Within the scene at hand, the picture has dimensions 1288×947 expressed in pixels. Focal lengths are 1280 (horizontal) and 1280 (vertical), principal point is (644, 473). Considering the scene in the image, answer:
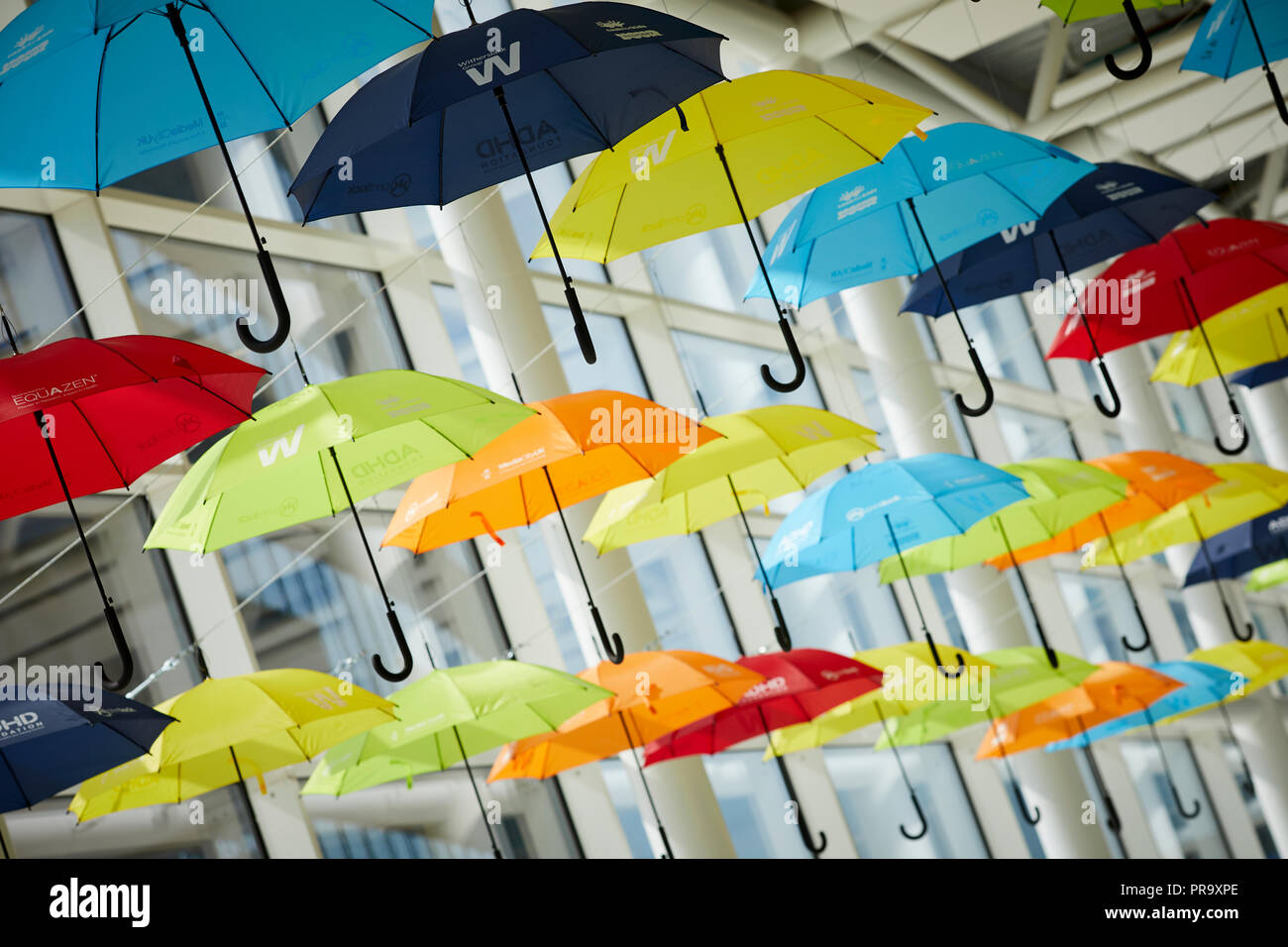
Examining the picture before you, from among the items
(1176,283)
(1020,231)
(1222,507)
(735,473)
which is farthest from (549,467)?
(1222,507)

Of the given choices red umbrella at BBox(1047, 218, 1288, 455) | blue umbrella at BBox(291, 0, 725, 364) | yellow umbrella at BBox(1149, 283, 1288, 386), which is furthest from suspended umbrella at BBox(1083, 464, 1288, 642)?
blue umbrella at BBox(291, 0, 725, 364)

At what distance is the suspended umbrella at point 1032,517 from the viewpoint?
6390 mm

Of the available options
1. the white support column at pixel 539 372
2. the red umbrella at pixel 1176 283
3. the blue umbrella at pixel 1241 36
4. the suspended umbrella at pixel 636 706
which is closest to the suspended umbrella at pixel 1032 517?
the red umbrella at pixel 1176 283

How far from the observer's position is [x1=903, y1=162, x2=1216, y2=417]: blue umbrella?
5.35 metres

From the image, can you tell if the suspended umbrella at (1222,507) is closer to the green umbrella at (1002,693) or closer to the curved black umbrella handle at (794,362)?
the green umbrella at (1002,693)

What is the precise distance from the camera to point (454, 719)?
477cm

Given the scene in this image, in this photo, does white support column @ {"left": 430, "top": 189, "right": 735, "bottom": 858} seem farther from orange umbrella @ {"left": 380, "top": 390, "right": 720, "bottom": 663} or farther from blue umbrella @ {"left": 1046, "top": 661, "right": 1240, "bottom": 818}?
blue umbrella @ {"left": 1046, "top": 661, "right": 1240, "bottom": 818}

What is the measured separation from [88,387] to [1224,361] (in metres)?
6.13

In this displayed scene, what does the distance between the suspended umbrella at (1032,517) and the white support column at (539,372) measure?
4.91 ft

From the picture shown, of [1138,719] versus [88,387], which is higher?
[88,387]

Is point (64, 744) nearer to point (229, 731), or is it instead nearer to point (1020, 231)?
point (229, 731)
